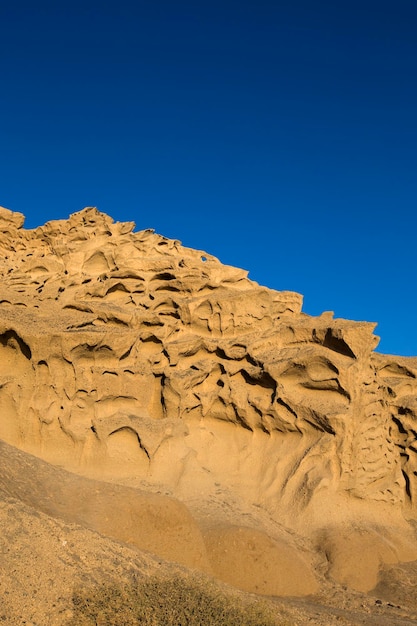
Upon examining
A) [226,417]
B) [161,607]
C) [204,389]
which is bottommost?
[161,607]

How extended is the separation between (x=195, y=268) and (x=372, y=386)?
7037 mm

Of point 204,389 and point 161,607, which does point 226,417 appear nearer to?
point 204,389

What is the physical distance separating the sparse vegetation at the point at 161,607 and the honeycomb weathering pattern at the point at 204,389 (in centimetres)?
667

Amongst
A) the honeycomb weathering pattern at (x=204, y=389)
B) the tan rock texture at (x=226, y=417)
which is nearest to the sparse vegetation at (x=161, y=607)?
the tan rock texture at (x=226, y=417)

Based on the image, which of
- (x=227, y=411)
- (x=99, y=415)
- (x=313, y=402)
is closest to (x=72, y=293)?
(x=99, y=415)

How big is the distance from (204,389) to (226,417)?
3.27 feet

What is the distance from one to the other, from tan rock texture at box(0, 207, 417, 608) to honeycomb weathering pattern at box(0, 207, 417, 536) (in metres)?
0.04

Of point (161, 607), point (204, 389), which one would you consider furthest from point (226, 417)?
point (161, 607)

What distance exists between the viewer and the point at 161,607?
546 centimetres

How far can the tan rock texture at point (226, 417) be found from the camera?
1117 centimetres

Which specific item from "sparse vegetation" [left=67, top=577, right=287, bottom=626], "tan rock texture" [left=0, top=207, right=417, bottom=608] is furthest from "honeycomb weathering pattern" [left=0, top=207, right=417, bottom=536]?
"sparse vegetation" [left=67, top=577, right=287, bottom=626]

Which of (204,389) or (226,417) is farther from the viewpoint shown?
(204,389)

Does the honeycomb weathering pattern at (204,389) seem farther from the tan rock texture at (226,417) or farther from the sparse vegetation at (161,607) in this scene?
the sparse vegetation at (161,607)

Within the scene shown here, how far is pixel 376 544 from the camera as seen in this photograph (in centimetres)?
1190
